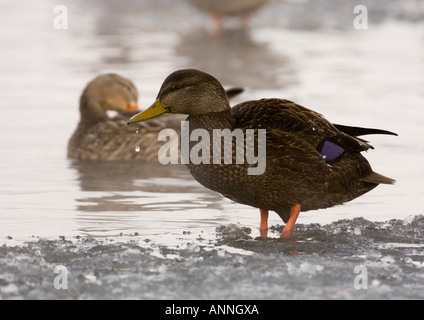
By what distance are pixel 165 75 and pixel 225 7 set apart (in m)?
5.06

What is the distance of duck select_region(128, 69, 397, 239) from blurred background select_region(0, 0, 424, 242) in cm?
62

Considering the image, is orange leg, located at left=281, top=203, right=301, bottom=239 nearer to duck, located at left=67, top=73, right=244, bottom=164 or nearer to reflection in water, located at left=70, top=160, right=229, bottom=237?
reflection in water, located at left=70, top=160, right=229, bottom=237

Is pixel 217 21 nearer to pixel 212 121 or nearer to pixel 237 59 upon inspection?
pixel 237 59

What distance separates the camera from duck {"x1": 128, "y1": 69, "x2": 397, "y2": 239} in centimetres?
509

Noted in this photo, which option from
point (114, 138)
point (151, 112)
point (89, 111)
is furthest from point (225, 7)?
point (151, 112)

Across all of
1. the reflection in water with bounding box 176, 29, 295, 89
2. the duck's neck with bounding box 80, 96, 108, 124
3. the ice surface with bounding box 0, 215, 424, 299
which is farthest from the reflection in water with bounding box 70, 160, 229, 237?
the reflection in water with bounding box 176, 29, 295, 89

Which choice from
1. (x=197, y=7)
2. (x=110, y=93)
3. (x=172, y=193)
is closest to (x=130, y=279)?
(x=172, y=193)

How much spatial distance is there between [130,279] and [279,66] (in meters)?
8.54

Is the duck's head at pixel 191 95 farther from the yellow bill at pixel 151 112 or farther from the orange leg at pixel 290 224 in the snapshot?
the orange leg at pixel 290 224

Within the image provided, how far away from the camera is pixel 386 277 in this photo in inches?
179

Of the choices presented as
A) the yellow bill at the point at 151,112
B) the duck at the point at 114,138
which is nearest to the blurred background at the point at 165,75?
the duck at the point at 114,138

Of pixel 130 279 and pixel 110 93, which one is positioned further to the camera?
pixel 110 93

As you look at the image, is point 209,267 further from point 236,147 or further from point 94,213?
point 94,213

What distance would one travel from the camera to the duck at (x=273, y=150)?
5.09 m
